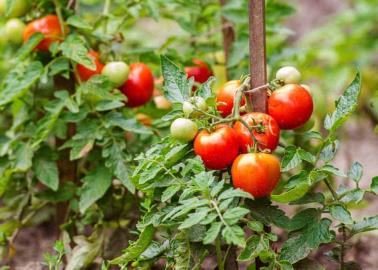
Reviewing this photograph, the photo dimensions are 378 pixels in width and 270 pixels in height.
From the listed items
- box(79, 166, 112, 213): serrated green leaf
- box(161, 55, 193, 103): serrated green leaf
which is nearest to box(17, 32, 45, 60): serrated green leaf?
box(79, 166, 112, 213): serrated green leaf

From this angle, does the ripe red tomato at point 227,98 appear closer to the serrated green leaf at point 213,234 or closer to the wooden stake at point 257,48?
the wooden stake at point 257,48

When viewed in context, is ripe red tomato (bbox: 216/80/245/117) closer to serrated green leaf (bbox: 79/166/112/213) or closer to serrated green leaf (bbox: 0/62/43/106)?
serrated green leaf (bbox: 79/166/112/213)

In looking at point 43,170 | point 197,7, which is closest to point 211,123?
point 43,170

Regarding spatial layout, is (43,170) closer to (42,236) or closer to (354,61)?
(42,236)

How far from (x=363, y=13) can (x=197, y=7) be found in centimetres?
226

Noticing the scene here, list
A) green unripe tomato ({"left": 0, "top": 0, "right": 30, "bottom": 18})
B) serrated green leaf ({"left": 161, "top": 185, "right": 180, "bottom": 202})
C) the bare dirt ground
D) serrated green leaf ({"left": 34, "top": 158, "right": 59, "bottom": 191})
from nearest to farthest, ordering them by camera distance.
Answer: serrated green leaf ({"left": 161, "top": 185, "right": 180, "bottom": 202}) < serrated green leaf ({"left": 34, "top": 158, "right": 59, "bottom": 191}) < green unripe tomato ({"left": 0, "top": 0, "right": 30, "bottom": 18}) < the bare dirt ground

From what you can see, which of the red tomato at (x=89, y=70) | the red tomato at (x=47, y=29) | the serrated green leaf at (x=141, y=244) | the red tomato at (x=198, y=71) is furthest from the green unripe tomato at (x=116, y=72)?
the serrated green leaf at (x=141, y=244)

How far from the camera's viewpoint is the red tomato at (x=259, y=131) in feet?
4.41

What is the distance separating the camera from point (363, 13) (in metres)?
4.02

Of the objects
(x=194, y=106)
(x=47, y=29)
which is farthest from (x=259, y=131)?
(x=47, y=29)

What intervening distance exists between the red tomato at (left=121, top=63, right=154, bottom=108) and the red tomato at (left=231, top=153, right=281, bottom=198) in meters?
0.58

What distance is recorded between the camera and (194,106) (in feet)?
4.38

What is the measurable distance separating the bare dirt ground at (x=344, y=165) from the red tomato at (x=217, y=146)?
2.41 ft

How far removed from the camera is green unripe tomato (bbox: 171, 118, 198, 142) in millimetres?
1307
